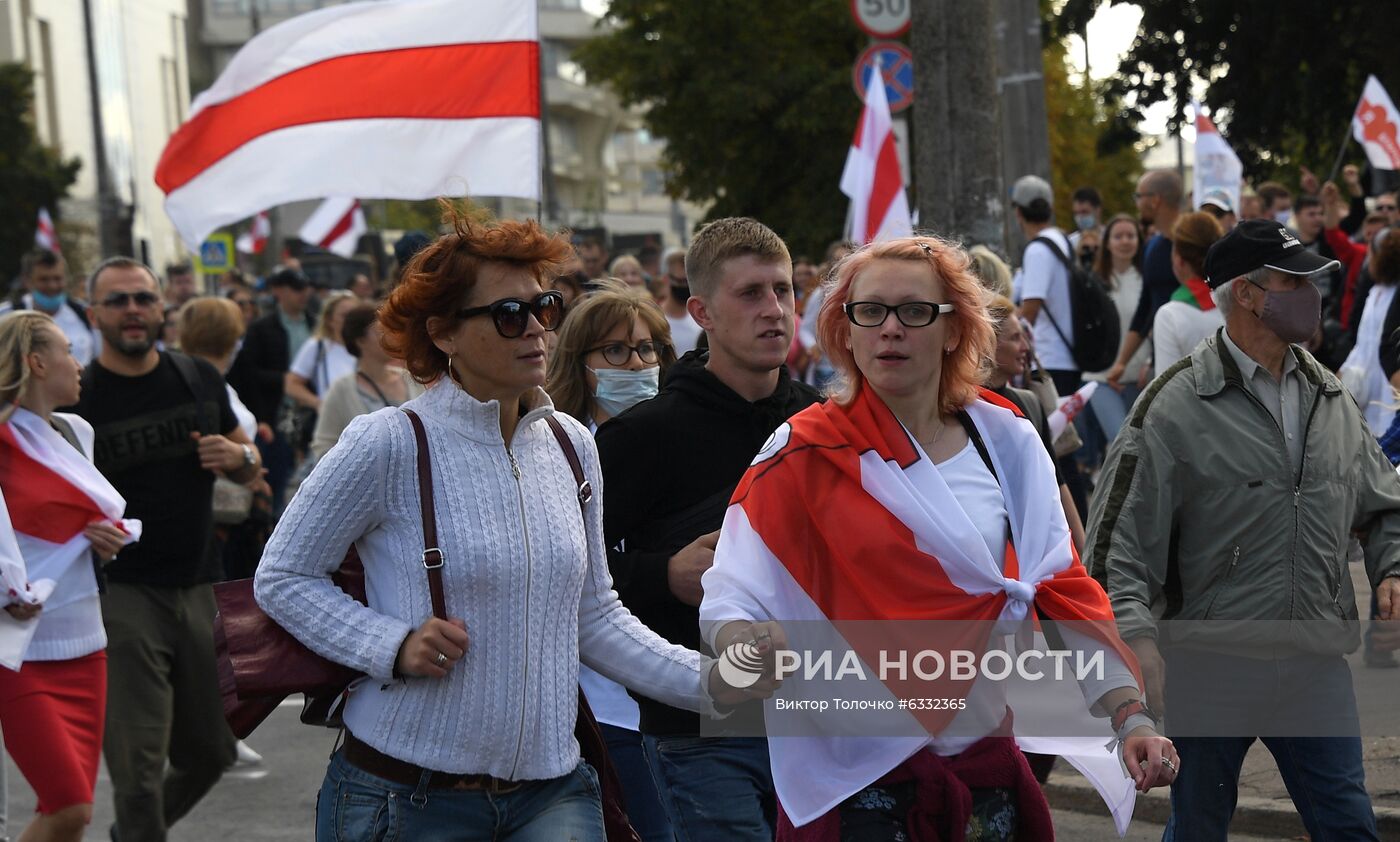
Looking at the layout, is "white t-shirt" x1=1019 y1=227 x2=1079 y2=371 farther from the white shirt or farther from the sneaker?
the white shirt

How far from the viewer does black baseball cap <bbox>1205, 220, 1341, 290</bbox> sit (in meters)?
4.90

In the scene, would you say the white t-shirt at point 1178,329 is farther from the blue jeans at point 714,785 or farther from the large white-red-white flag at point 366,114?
the blue jeans at point 714,785

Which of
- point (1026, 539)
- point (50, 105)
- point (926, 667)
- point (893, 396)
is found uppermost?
point (50, 105)

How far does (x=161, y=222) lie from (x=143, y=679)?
7289 centimetres

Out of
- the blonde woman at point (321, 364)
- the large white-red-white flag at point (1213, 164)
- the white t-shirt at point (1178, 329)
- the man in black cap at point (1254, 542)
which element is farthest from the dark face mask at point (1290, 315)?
the large white-red-white flag at point (1213, 164)

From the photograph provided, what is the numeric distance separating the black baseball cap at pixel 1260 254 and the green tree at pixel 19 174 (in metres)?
54.2

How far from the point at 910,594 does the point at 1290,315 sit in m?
1.85

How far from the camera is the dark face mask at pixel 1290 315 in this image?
4852 millimetres

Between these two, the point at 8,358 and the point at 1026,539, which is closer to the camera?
the point at 1026,539

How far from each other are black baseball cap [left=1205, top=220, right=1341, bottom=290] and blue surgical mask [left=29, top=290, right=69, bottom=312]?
11.6m

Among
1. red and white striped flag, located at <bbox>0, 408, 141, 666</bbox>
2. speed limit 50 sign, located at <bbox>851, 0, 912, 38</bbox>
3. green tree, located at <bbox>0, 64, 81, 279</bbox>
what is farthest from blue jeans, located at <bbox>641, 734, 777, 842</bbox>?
green tree, located at <bbox>0, 64, 81, 279</bbox>

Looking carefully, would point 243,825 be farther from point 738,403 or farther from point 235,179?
point 738,403

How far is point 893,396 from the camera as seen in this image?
3.67m

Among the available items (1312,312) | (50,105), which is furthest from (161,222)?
(1312,312)
